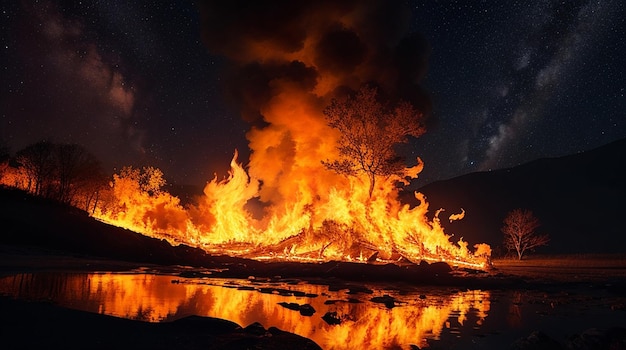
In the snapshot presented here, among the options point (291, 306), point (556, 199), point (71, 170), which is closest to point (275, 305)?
point (291, 306)

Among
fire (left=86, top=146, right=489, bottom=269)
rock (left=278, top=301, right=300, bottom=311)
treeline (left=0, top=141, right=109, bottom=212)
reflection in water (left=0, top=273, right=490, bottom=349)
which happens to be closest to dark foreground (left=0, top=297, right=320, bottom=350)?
reflection in water (left=0, top=273, right=490, bottom=349)

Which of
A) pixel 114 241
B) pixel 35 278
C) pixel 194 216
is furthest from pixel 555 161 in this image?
pixel 35 278

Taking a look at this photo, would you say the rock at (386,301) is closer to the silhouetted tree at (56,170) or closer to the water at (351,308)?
the water at (351,308)

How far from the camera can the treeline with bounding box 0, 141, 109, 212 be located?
59.2 metres

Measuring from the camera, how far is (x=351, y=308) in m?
14.9

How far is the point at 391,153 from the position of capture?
108ft

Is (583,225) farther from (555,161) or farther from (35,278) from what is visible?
(35,278)

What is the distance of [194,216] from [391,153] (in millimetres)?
21250

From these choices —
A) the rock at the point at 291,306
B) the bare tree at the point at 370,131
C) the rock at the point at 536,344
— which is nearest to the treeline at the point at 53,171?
the bare tree at the point at 370,131

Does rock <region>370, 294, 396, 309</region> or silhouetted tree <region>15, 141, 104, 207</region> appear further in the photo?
silhouetted tree <region>15, 141, 104, 207</region>

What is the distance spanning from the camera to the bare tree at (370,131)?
106ft

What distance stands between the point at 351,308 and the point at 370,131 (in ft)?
63.3

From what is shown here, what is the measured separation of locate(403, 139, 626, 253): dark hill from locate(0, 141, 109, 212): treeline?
7492cm

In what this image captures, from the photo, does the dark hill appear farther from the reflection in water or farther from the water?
the reflection in water
